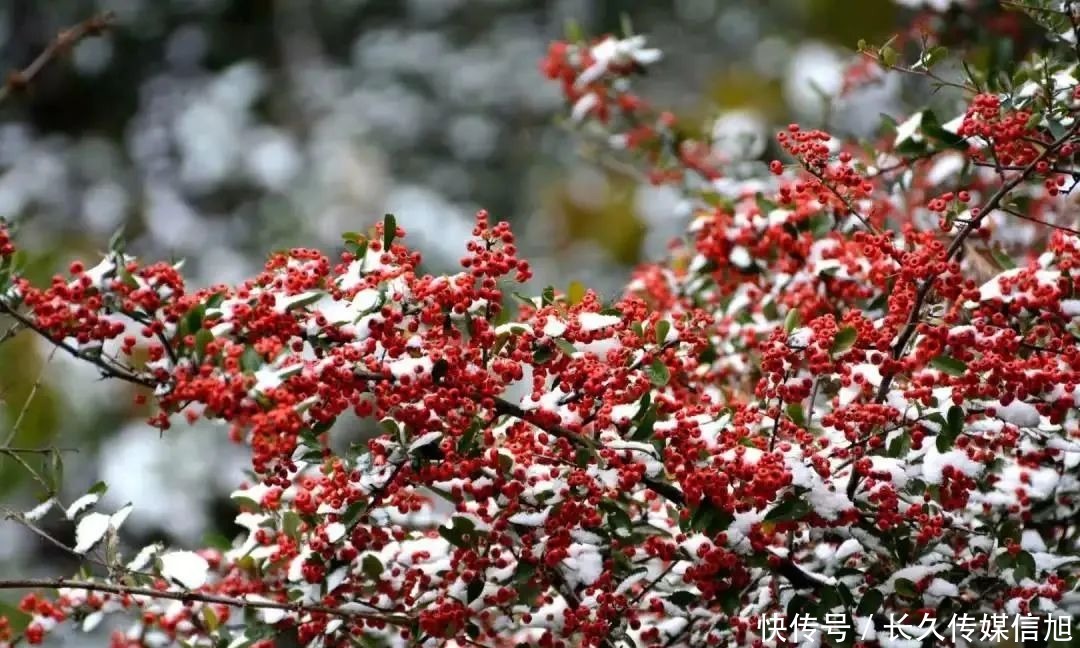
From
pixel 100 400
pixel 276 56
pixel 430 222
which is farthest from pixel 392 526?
pixel 276 56

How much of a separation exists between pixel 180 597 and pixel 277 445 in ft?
1.55

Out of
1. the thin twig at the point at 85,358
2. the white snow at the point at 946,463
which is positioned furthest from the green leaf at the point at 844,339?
the thin twig at the point at 85,358

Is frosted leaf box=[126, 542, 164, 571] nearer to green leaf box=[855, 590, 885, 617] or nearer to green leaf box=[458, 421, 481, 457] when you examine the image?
green leaf box=[458, 421, 481, 457]

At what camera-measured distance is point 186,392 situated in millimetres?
1980

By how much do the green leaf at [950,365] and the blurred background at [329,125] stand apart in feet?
20.1

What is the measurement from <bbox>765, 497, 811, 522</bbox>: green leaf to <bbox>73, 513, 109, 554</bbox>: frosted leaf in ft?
3.93

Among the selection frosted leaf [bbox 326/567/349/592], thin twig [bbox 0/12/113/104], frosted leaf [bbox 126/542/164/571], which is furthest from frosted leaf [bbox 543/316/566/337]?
thin twig [bbox 0/12/113/104]

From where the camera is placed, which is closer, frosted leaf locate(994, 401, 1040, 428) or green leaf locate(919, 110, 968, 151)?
frosted leaf locate(994, 401, 1040, 428)

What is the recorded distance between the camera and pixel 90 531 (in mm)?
2297

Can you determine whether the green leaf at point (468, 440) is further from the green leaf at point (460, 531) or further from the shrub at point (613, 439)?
the green leaf at point (460, 531)

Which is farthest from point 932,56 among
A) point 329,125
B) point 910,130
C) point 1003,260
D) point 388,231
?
point 329,125

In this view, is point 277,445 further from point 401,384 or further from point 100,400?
point 100,400

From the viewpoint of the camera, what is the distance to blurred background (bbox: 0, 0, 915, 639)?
29.2 ft

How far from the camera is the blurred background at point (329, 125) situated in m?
8.89
